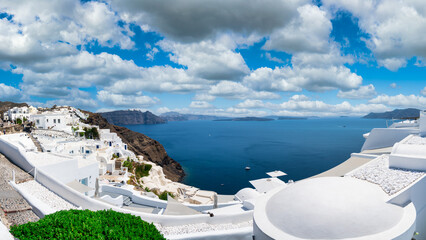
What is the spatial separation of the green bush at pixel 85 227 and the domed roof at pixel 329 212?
439 centimetres

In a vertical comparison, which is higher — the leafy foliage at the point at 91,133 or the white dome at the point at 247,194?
the leafy foliage at the point at 91,133

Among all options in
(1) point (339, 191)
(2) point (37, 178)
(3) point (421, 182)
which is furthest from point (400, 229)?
(2) point (37, 178)

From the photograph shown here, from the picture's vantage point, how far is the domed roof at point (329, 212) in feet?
26.0

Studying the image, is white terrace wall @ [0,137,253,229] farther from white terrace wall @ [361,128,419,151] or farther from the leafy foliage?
the leafy foliage

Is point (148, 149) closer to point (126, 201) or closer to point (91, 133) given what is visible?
point (91, 133)

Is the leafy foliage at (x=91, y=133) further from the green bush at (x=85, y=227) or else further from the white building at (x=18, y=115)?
the green bush at (x=85, y=227)

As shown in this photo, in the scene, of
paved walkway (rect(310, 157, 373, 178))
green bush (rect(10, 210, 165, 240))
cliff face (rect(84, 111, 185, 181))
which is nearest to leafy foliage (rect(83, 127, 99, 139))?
cliff face (rect(84, 111, 185, 181))

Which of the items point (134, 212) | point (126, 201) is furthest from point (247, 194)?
point (134, 212)

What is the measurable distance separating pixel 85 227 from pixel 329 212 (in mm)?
7623

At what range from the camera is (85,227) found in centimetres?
648

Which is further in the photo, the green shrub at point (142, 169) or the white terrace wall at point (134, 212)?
the green shrub at point (142, 169)

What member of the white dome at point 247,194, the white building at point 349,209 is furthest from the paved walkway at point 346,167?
the white dome at point 247,194

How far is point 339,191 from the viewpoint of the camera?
9289 mm

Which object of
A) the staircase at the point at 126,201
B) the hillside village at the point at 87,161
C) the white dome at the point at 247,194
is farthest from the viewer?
the white dome at the point at 247,194
